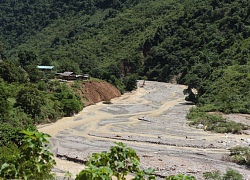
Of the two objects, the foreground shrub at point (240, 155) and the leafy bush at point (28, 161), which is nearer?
the leafy bush at point (28, 161)

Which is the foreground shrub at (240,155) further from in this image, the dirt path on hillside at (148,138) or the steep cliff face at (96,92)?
the steep cliff face at (96,92)

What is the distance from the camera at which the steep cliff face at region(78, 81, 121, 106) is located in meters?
70.8

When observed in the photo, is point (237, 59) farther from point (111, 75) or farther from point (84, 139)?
point (84, 139)

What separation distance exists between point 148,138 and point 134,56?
4032 inches

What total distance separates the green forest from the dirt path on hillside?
466 cm

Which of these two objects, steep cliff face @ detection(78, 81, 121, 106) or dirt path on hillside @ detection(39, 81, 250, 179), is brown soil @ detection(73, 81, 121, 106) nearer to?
steep cliff face @ detection(78, 81, 121, 106)

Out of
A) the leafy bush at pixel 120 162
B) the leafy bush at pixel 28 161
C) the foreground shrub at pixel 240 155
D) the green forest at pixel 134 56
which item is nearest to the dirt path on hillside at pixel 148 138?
the foreground shrub at pixel 240 155

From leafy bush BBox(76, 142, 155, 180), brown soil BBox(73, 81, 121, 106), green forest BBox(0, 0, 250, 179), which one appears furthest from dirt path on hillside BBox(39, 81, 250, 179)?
leafy bush BBox(76, 142, 155, 180)

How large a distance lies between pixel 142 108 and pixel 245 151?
36.8 m

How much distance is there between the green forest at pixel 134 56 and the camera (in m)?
52.0

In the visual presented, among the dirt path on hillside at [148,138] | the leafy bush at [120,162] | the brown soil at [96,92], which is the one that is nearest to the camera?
the leafy bush at [120,162]

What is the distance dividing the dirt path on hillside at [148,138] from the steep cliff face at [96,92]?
2.51m

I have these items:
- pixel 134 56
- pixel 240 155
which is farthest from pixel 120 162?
pixel 134 56

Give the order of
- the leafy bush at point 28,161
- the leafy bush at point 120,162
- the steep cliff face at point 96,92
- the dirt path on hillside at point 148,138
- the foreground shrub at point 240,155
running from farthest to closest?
the steep cliff face at point 96,92 < the foreground shrub at point 240,155 < the dirt path on hillside at point 148,138 < the leafy bush at point 120,162 < the leafy bush at point 28,161
